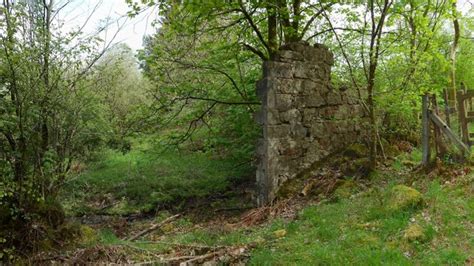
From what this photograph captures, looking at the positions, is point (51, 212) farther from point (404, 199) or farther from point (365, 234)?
point (404, 199)

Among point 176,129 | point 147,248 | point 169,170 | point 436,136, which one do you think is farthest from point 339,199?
point 169,170

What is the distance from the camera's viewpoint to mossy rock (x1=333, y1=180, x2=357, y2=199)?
757cm

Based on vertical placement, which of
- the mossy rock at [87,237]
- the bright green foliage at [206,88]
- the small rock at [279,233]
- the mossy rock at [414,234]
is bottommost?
the mossy rock at [87,237]

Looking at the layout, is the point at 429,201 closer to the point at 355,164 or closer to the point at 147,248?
the point at 355,164

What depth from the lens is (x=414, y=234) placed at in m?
4.95

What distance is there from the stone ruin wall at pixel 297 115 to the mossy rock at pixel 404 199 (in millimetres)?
2655

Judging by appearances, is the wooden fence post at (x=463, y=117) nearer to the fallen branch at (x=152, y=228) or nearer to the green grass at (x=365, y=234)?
the green grass at (x=365, y=234)

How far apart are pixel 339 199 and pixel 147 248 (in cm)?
349

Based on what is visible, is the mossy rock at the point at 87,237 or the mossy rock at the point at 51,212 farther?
the mossy rock at the point at 87,237

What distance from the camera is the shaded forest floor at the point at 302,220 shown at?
495 centimetres

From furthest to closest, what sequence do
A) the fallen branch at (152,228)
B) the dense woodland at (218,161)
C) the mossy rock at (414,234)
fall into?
1. the fallen branch at (152,228)
2. the dense woodland at (218,161)
3. the mossy rock at (414,234)

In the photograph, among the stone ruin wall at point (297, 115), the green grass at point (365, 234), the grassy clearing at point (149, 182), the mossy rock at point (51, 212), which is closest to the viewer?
the green grass at point (365, 234)

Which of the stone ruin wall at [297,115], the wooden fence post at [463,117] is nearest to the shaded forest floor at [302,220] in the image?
the stone ruin wall at [297,115]

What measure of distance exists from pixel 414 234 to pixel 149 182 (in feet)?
27.2
